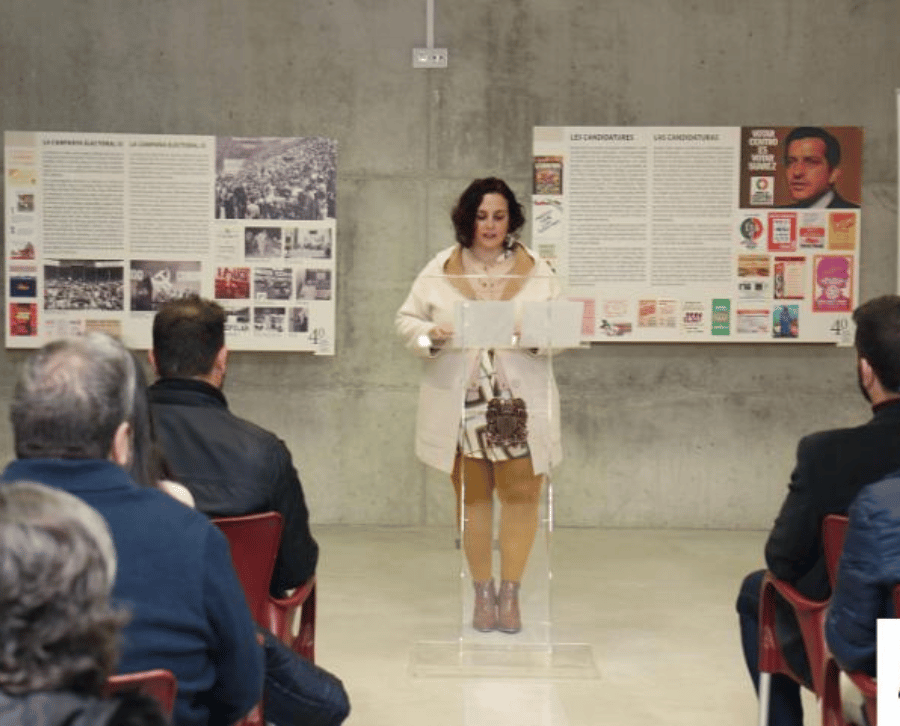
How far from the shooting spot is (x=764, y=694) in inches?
154

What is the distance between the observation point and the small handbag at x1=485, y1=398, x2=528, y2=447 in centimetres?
534

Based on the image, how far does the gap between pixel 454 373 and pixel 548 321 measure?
432mm

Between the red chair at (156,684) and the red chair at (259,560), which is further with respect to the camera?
the red chair at (259,560)

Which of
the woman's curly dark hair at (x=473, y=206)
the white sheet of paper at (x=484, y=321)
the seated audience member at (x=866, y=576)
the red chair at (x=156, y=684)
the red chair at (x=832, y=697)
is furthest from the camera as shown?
the woman's curly dark hair at (x=473, y=206)

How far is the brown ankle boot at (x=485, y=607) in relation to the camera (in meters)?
5.51

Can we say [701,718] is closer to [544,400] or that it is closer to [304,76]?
[544,400]

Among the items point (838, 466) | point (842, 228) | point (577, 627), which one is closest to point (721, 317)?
point (842, 228)

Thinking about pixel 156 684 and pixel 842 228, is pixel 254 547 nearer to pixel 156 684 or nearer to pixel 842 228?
pixel 156 684

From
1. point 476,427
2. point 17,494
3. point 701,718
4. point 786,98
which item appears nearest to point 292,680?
point 17,494

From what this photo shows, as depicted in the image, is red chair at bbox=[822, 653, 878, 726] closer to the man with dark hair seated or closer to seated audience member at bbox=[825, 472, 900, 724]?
seated audience member at bbox=[825, 472, 900, 724]

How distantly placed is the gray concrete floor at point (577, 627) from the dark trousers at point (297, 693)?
5.33 ft

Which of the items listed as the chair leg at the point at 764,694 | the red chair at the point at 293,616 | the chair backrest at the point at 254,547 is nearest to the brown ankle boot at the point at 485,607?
the red chair at the point at 293,616

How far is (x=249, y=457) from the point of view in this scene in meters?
3.69

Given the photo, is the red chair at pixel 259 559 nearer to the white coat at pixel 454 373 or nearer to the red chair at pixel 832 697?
the red chair at pixel 832 697
